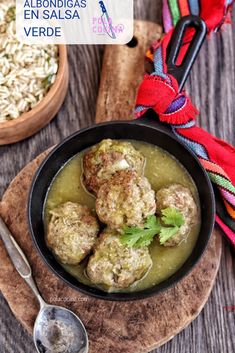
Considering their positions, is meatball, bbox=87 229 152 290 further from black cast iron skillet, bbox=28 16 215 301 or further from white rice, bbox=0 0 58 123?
white rice, bbox=0 0 58 123

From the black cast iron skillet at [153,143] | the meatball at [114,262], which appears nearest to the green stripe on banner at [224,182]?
the black cast iron skillet at [153,143]

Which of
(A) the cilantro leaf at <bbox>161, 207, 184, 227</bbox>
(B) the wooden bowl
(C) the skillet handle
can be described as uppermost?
(C) the skillet handle

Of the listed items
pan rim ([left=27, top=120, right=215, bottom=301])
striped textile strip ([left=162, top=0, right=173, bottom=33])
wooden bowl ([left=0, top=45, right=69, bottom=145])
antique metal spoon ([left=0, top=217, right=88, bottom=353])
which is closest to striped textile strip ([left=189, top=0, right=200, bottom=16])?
striped textile strip ([left=162, top=0, right=173, bottom=33])

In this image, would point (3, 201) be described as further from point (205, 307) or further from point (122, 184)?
point (205, 307)

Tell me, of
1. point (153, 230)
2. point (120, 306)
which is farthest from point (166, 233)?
point (120, 306)

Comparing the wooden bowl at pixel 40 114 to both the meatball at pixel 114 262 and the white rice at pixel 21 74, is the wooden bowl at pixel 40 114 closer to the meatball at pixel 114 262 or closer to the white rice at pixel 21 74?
the white rice at pixel 21 74

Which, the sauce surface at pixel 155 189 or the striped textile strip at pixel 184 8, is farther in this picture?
the striped textile strip at pixel 184 8

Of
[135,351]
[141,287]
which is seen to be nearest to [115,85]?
[141,287]

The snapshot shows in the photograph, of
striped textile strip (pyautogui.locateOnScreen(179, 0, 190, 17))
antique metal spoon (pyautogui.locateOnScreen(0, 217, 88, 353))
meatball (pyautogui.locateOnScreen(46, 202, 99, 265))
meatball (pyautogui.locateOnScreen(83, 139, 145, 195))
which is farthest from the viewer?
striped textile strip (pyautogui.locateOnScreen(179, 0, 190, 17))
